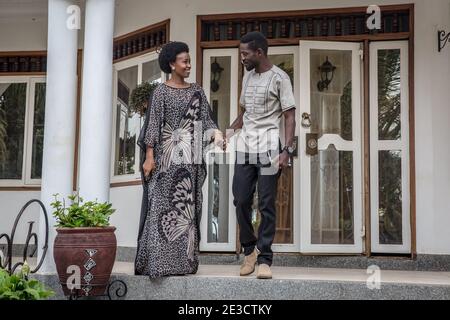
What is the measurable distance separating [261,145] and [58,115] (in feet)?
5.31

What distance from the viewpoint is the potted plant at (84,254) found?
13.4 feet

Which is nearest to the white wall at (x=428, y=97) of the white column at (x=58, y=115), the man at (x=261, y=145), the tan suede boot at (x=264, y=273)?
the white column at (x=58, y=115)

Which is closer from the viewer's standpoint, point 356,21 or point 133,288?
point 133,288

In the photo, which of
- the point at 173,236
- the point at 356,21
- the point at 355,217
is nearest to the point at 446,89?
the point at 356,21

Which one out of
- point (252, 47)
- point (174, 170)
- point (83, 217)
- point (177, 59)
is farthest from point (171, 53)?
point (83, 217)

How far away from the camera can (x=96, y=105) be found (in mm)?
4684

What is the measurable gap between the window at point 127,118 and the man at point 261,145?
2.25m

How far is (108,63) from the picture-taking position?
15.7 feet

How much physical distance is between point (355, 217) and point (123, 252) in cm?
225

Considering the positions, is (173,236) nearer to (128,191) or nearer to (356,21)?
(128,191)

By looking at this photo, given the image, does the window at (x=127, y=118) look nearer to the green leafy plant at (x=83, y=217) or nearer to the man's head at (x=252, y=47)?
the green leafy plant at (x=83, y=217)

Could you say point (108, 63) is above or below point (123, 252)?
above

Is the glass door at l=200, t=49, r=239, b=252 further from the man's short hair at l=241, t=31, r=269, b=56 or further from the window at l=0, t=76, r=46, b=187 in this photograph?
the window at l=0, t=76, r=46, b=187

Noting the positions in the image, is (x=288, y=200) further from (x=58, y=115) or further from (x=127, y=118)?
(x=58, y=115)
